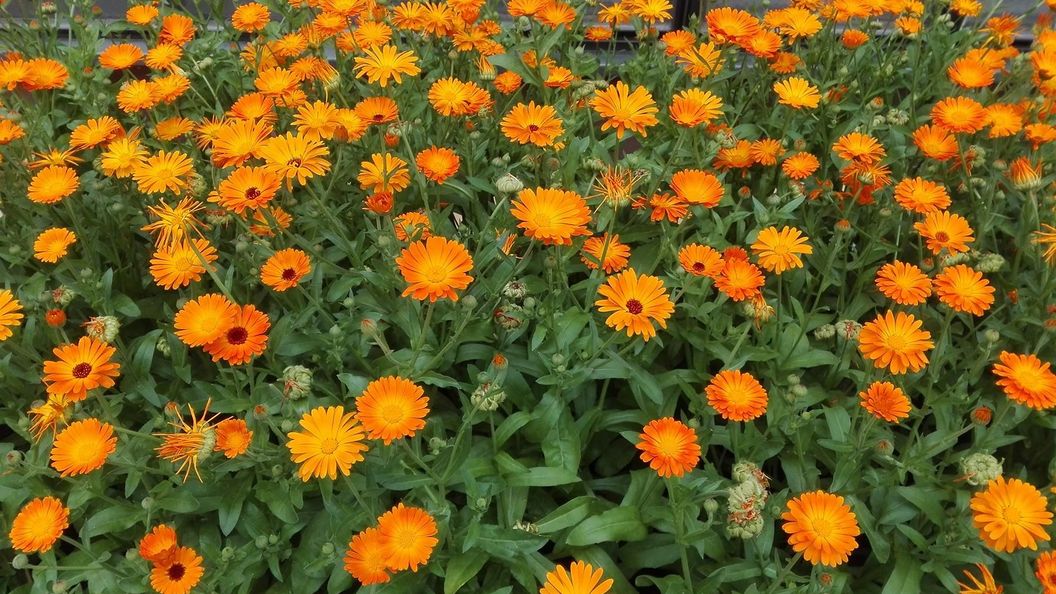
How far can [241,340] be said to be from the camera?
65.1 inches

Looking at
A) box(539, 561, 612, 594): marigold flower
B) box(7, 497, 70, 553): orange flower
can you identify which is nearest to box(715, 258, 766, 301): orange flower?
box(539, 561, 612, 594): marigold flower

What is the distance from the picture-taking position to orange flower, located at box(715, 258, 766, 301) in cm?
180

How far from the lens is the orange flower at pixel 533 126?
2043 mm

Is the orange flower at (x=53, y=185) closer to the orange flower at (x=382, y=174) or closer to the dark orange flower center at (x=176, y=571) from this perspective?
the orange flower at (x=382, y=174)

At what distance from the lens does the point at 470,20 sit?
235 cm

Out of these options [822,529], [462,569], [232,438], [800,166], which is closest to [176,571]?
[232,438]

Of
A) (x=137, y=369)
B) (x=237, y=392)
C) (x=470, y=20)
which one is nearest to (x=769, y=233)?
(x=470, y=20)

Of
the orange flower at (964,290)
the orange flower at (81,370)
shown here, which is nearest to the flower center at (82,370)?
the orange flower at (81,370)

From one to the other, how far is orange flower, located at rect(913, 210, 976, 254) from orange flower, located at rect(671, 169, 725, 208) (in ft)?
1.96

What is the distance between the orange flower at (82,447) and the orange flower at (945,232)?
218 centimetres

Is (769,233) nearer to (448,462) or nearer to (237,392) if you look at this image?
(448,462)

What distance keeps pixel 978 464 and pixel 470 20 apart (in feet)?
6.51

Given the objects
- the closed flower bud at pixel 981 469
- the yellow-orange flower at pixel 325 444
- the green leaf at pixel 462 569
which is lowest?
the green leaf at pixel 462 569

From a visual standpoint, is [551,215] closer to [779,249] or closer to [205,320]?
[779,249]
